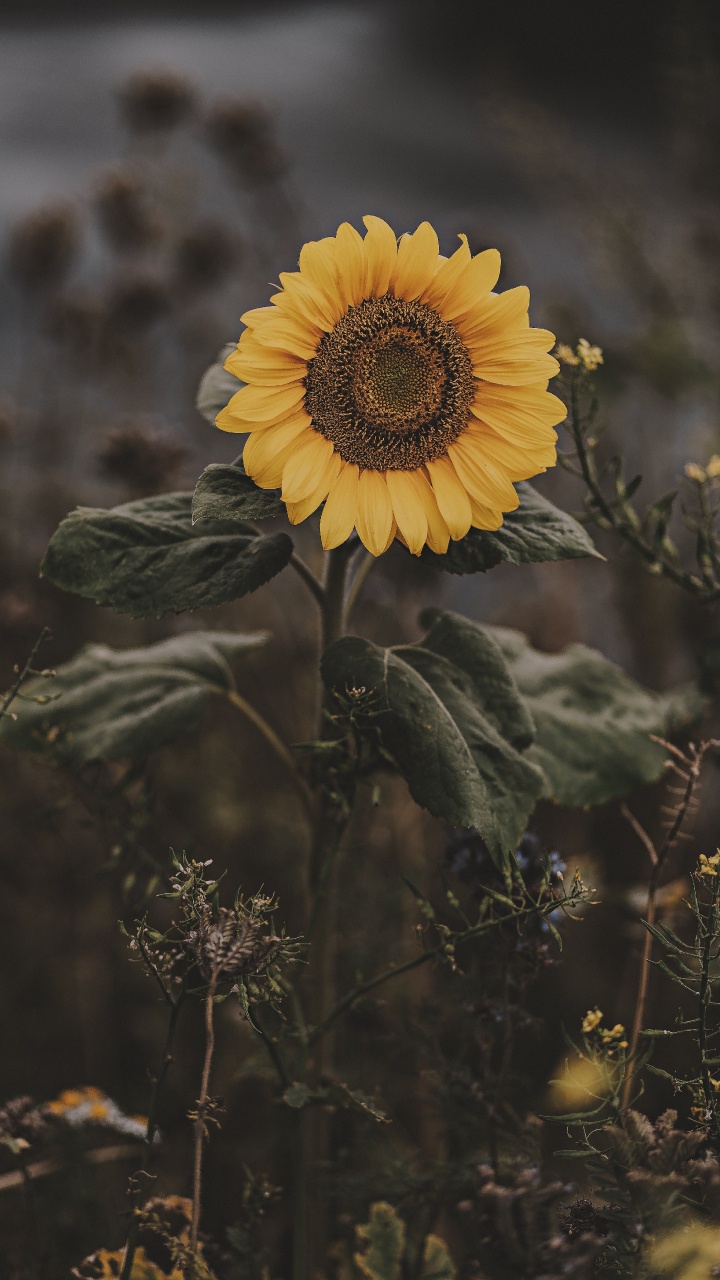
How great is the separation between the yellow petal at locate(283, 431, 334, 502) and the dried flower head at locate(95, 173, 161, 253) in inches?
38.9

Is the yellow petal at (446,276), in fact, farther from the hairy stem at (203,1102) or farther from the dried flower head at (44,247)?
the dried flower head at (44,247)

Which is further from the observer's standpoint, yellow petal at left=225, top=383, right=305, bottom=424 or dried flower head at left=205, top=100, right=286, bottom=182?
dried flower head at left=205, top=100, right=286, bottom=182

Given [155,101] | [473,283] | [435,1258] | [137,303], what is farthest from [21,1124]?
[155,101]

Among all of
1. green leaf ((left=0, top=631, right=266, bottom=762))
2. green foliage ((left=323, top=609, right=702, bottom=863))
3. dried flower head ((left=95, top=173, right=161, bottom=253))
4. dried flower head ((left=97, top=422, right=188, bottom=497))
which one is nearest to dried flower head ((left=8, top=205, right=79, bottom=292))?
dried flower head ((left=95, top=173, right=161, bottom=253))

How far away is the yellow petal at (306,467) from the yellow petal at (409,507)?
0.03m

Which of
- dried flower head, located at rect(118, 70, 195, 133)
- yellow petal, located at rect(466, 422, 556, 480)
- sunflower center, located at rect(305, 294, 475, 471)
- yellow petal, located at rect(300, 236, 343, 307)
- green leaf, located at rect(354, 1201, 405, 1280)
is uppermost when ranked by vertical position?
dried flower head, located at rect(118, 70, 195, 133)

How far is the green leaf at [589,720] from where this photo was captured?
1.89 feet

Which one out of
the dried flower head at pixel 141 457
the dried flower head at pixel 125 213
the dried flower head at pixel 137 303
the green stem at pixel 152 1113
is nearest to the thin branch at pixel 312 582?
the green stem at pixel 152 1113

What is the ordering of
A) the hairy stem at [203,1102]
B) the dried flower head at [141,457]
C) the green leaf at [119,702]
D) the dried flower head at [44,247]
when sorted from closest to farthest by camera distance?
1. the hairy stem at [203,1102]
2. the green leaf at [119,702]
3. the dried flower head at [141,457]
4. the dried flower head at [44,247]

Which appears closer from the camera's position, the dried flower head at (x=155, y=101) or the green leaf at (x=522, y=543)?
the green leaf at (x=522, y=543)

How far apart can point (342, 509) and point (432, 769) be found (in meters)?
0.13

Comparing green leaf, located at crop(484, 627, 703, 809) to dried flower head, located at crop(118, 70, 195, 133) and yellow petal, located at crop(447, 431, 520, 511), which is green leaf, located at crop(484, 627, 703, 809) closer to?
yellow petal, located at crop(447, 431, 520, 511)

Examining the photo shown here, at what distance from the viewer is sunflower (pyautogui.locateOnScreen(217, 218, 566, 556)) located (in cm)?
44

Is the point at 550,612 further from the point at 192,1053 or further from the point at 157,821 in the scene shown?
the point at 192,1053
